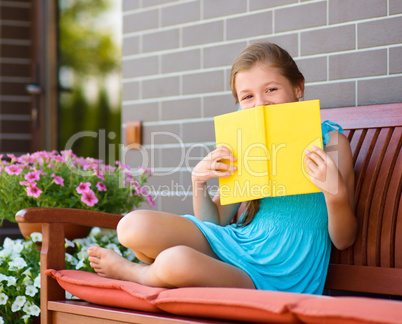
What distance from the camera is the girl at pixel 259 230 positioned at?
1655 mm

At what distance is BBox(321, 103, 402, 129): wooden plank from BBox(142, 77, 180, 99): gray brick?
961 mm

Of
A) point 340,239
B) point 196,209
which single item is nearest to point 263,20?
point 196,209

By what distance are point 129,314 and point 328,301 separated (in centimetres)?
59

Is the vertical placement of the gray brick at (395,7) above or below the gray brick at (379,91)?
above

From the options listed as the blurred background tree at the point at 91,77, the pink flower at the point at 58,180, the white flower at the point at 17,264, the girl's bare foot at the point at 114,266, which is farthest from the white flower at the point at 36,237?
the blurred background tree at the point at 91,77

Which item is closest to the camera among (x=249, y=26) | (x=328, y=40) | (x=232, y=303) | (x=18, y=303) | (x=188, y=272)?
(x=232, y=303)

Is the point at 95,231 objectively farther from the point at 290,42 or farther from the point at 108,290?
the point at 290,42

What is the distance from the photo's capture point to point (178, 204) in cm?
286

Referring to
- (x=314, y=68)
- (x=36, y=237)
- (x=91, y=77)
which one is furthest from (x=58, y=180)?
(x=91, y=77)

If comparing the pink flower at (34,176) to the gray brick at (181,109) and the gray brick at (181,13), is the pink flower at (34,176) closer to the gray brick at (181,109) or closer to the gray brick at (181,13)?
the gray brick at (181,109)

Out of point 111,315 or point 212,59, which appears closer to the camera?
point 111,315

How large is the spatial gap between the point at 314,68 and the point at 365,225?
81cm

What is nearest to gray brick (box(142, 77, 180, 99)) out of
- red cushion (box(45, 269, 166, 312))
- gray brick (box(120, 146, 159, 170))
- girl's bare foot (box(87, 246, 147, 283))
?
gray brick (box(120, 146, 159, 170))

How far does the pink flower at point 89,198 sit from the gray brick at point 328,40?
1.05 meters
